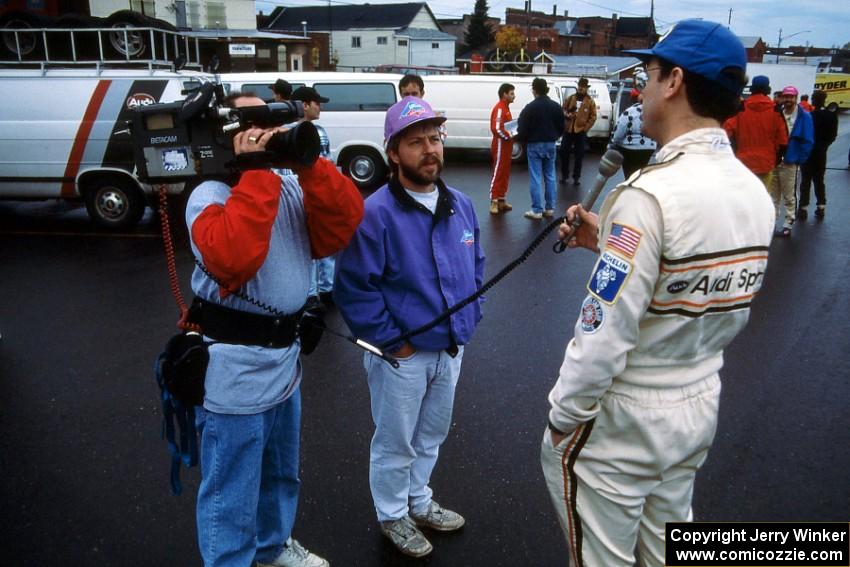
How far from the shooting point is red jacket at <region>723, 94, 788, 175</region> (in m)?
8.14

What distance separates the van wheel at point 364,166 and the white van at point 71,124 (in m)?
3.92

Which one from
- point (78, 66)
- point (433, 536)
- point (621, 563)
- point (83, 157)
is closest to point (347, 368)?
point (433, 536)

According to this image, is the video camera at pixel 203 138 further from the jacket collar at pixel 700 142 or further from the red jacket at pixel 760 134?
the red jacket at pixel 760 134

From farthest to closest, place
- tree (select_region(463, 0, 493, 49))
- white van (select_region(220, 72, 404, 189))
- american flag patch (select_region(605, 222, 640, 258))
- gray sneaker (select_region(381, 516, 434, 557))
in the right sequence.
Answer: tree (select_region(463, 0, 493, 49)) → white van (select_region(220, 72, 404, 189)) → gray sneaker (select_region(381, 516, 434, 557)) → american flag patch (select_region(605, 222, 640, 258))

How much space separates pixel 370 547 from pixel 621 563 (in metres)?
1.34

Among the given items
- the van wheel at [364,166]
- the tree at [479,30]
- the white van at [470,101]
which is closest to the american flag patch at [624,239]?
the van wheel at [364,166]

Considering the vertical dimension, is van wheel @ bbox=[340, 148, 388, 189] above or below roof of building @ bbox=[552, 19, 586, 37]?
below

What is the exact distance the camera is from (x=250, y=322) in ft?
7.16

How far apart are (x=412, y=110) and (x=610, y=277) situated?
124cm

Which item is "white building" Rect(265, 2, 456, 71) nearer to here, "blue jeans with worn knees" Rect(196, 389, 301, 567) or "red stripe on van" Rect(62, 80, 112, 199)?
"red stripe on van" Rect(62, 80, 112, 199)

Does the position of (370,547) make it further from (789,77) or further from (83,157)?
(789,77)

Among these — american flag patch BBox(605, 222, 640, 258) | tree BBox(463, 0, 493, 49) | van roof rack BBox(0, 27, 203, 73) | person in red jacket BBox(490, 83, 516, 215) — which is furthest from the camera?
tree BBox(463, 0, 493, 49)

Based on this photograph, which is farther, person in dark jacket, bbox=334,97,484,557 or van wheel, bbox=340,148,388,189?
van wheel, bbox=340,148,388,189

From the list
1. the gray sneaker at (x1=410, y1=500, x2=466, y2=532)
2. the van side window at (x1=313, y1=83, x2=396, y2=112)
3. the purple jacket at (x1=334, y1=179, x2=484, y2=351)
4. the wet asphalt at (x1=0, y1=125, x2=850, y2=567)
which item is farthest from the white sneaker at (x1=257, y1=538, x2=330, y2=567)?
the van side window at (x1=313, y1=83, x2=396, y2=112)
